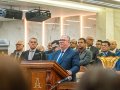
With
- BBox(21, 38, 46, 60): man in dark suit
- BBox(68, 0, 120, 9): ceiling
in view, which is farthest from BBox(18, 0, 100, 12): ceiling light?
BBox(21, 38, 46, 60): man in dark suit

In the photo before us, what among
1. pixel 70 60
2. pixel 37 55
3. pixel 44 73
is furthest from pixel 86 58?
pixel 44 73

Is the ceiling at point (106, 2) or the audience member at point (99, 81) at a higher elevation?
the ceiling at point (106, 2)

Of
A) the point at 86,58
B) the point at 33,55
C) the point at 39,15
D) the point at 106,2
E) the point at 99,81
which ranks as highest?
the point at 106,2

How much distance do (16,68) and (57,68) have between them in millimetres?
3039

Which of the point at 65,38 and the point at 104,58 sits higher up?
the point at 65,38

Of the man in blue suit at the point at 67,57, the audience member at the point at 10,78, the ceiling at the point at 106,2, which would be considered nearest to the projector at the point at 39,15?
the ceiling at the point at 106,2

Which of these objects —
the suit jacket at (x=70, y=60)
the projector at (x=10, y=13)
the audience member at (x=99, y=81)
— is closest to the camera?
the audience member at (x=99, y=81)

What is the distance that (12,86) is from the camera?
1.87 feet

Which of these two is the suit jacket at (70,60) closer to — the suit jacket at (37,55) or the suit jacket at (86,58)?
the suit jacket at (37,55)

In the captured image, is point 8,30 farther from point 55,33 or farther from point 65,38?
point 65,38

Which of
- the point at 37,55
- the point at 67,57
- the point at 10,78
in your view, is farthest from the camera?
the point at 37,55

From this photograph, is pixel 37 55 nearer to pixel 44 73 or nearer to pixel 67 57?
pixel 67 57

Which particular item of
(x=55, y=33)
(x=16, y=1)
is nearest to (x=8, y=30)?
(x=55, y=33)

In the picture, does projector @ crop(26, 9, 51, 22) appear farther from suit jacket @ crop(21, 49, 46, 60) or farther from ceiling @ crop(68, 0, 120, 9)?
suit jacket @ crop(21, 49, 46, 60)
